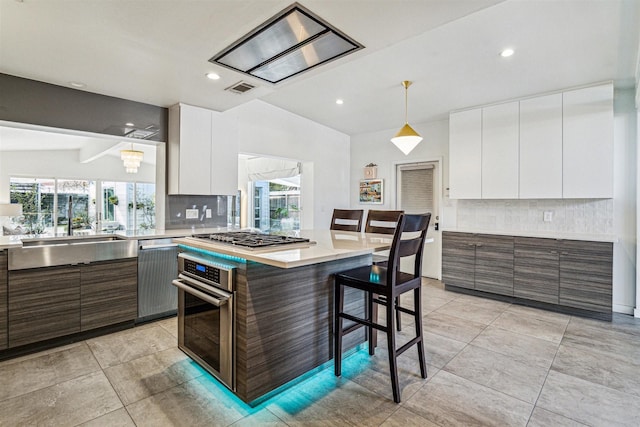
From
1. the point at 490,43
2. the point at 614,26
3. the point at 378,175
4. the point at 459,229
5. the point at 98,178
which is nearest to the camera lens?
the point at 614,26

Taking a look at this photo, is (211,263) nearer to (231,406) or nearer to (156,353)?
(231,406)

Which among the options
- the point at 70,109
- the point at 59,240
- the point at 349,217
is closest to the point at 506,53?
the point at 349,217

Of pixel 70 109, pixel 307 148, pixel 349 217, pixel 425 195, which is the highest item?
pixel 307 148

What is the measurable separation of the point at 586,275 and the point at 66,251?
516cm

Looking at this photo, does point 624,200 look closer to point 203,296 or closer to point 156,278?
point 203,296

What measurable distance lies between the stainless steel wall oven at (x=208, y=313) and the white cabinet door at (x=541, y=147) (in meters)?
3.95

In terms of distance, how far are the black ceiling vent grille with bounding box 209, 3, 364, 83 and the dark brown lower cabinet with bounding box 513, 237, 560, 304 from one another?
3170 millimetres

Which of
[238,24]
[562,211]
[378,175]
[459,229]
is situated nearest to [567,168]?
[562,211]

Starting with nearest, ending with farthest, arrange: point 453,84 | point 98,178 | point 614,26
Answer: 1. point 614,26
2. point 453,84
3. point 98,178

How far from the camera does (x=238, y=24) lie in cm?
199

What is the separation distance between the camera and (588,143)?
11.9 feet

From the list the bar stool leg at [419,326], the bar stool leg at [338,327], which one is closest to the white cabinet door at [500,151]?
the bar stool leg at [419,326]

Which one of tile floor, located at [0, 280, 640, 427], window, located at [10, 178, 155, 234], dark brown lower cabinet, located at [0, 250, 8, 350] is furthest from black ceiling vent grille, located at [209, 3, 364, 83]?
window, located at [10, 178, 155, 234]

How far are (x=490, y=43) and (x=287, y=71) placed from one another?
1.80 meters
